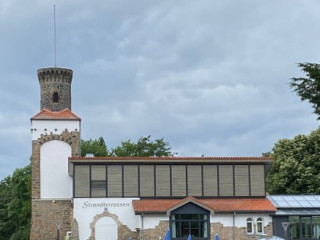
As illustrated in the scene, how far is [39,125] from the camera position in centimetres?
6112

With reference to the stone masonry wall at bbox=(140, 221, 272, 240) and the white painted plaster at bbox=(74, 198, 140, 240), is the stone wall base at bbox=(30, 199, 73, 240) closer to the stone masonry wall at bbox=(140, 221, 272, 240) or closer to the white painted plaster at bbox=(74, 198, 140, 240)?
the white painted plaster at bbox=(74, 198, 140, 240)

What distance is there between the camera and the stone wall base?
194 ft

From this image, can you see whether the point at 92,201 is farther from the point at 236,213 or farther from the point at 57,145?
the point at 236,213

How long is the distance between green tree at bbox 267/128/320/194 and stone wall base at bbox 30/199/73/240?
66.2 feet

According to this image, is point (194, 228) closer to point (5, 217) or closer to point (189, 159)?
point (189, 159)

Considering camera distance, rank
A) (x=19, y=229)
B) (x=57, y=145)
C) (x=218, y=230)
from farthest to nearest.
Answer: (x=19, y=229) < (x=57, y=145) < (x=218, y=230)

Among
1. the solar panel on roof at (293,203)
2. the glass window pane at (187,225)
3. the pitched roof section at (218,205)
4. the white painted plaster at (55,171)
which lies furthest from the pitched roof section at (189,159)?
the glass window pane at (187,225)

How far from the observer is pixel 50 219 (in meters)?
59.5

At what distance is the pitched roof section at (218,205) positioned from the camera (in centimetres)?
5522

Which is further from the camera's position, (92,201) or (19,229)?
(19,229)

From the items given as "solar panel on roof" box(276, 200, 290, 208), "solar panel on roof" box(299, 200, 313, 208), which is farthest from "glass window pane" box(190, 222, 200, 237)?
"solar panel on roof" box(299, 200, 313, 208)

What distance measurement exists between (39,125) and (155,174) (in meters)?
10.3

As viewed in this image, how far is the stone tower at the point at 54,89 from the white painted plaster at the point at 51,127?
12.1ft

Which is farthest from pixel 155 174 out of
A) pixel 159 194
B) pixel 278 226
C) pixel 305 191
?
pixel 305 191
